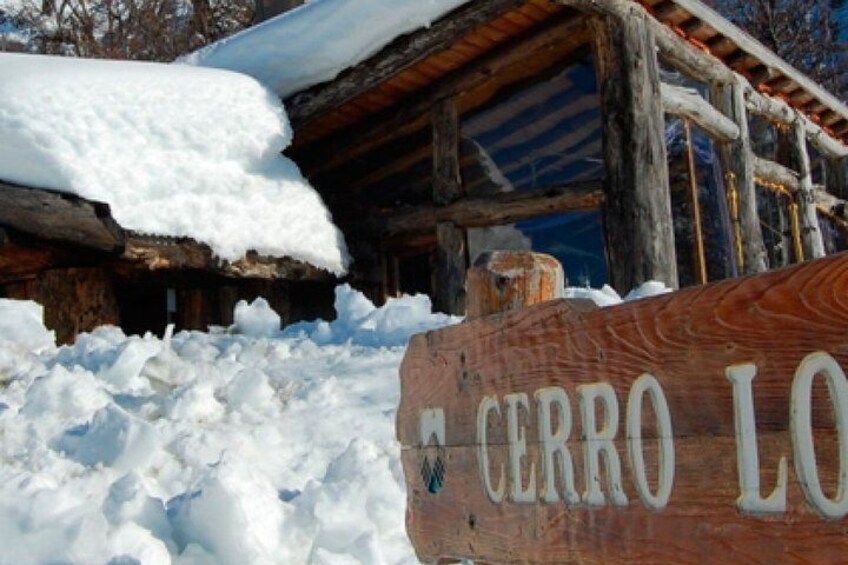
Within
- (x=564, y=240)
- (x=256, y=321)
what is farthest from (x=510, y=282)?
(x=564, y=240)

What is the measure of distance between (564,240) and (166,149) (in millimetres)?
6897

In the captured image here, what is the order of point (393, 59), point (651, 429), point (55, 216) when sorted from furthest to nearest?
1. point (393, 59)
2. point (55, 216)
3. point (651, 429)

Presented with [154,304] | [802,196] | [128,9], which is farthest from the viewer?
[128,9]

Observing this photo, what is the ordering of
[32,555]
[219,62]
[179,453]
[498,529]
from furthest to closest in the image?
[219,62] → [179,453] → [32,555] → [498,529]

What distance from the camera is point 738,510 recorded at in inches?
54.7

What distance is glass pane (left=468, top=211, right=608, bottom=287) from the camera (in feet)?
44.1

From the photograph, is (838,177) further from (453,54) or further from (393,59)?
(393,59)

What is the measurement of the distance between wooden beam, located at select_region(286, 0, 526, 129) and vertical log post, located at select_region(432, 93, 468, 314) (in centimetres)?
93

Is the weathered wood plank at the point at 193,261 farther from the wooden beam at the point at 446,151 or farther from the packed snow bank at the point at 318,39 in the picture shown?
the packed snow bank at the point at 318,39

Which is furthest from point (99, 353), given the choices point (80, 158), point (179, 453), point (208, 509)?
point (80, 158)

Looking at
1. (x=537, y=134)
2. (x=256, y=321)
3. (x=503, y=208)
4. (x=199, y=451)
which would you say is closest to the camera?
(x=199, y=451)

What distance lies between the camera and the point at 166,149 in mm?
8211

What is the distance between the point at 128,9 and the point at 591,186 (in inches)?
610

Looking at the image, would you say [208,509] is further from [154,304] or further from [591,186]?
[154,304]
